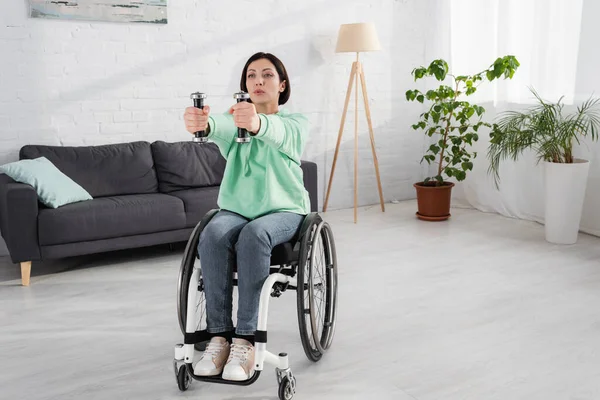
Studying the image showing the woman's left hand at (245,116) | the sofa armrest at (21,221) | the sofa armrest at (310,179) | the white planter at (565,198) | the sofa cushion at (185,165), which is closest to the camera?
the woman's left hand at (245,116)

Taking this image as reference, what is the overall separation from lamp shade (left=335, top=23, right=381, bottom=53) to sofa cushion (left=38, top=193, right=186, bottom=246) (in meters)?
1.74

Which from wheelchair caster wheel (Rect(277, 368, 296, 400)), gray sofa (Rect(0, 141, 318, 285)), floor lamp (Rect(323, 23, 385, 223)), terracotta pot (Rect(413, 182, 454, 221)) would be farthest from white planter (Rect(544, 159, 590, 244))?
wheelchair caster wheel (Rect(277, 368, 296, 400))

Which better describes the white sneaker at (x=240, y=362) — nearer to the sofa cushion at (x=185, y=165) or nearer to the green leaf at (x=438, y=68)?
the sofa cushion at (x=185, y=165)

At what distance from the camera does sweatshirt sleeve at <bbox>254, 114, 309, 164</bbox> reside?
2145mm

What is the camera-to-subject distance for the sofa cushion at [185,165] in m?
4.15

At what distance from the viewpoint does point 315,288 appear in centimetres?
241

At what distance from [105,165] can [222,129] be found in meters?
1.94

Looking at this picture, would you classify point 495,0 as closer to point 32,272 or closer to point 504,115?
point 504,115

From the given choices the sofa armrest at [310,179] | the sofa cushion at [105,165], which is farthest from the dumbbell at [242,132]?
the sofa armrest at [310,179]

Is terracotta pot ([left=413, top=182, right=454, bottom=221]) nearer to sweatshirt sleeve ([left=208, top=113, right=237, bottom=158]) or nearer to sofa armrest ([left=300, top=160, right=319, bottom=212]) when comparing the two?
sofa armrest ([left=300, top=160, right=319, bottom=212])

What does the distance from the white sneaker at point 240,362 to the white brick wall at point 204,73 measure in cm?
254

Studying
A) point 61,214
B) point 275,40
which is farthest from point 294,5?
point 61,214

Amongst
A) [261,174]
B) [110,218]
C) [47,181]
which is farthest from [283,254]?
[47,181]

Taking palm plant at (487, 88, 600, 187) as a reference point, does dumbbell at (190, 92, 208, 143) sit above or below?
above
